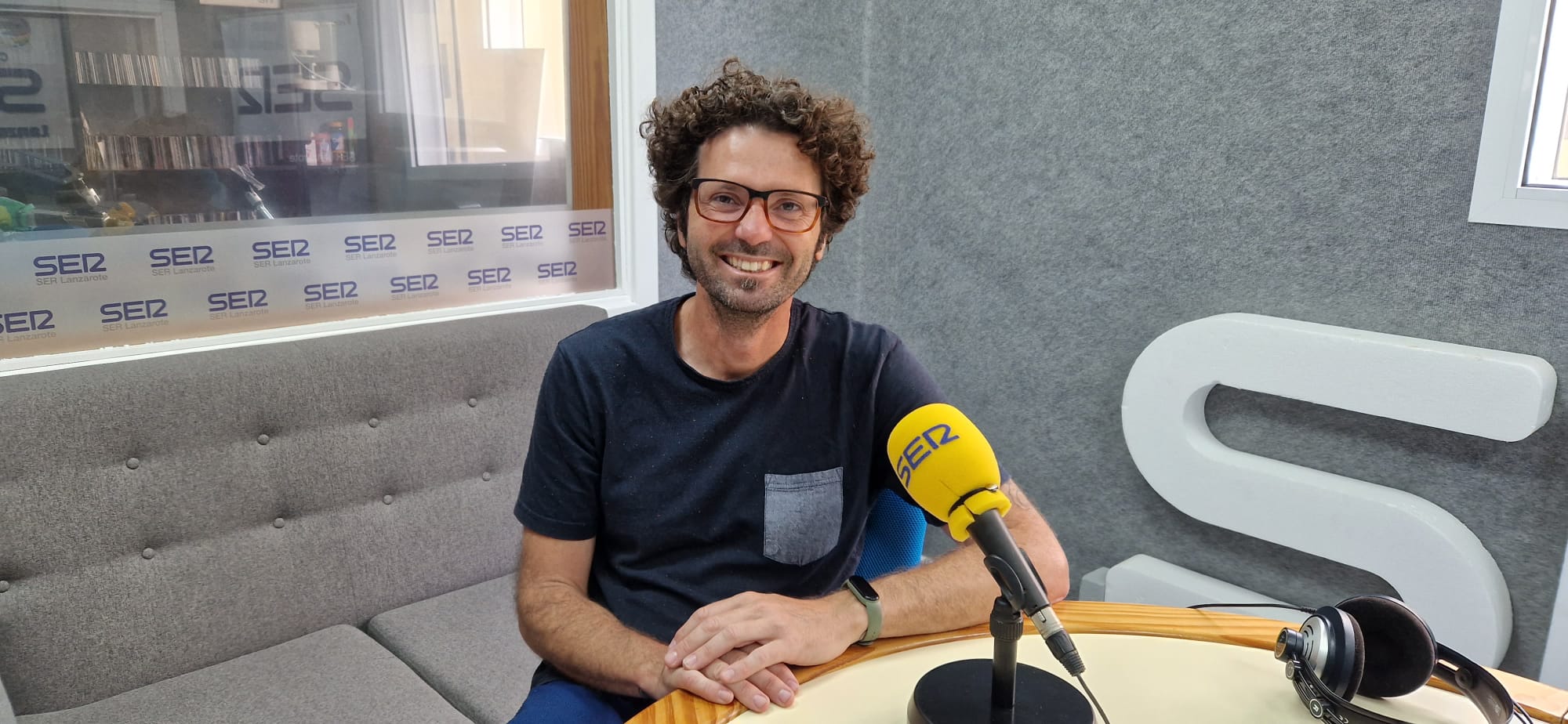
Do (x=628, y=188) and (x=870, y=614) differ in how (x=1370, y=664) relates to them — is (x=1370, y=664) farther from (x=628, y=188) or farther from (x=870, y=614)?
(x=628, y=188)

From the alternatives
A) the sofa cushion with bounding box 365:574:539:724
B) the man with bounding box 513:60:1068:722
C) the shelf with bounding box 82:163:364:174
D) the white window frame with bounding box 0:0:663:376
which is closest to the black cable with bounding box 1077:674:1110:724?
the man with bounding box 513:60:1068:722

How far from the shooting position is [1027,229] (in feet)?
7.95

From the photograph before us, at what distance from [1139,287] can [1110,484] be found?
47 cm

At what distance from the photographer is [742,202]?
130cm

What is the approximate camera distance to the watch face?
107 cm

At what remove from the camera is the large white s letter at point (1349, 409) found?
1.67 meters

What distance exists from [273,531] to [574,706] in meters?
0.84

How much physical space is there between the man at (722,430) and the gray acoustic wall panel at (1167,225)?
1019 mm

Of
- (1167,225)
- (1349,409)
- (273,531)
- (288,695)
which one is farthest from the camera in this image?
(1167,225)

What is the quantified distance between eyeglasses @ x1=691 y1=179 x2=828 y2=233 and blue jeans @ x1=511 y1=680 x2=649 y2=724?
61cm

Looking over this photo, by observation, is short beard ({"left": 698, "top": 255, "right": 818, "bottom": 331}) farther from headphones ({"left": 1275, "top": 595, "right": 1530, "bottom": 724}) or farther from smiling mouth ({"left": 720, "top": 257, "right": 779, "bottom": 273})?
headphones ({"left": 1275, "top": 595, "right": 1530, "bottom": 724})

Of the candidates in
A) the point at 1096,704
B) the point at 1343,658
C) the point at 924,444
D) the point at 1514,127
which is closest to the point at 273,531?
the point at 924,444

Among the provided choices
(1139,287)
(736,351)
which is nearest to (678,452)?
(736,351)

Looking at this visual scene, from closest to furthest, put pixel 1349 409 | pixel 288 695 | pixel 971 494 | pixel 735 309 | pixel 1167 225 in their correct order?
pixel 971 494
pixel 735 309
pixel 288 695
pixel 1349 409
pixel 1167 225
